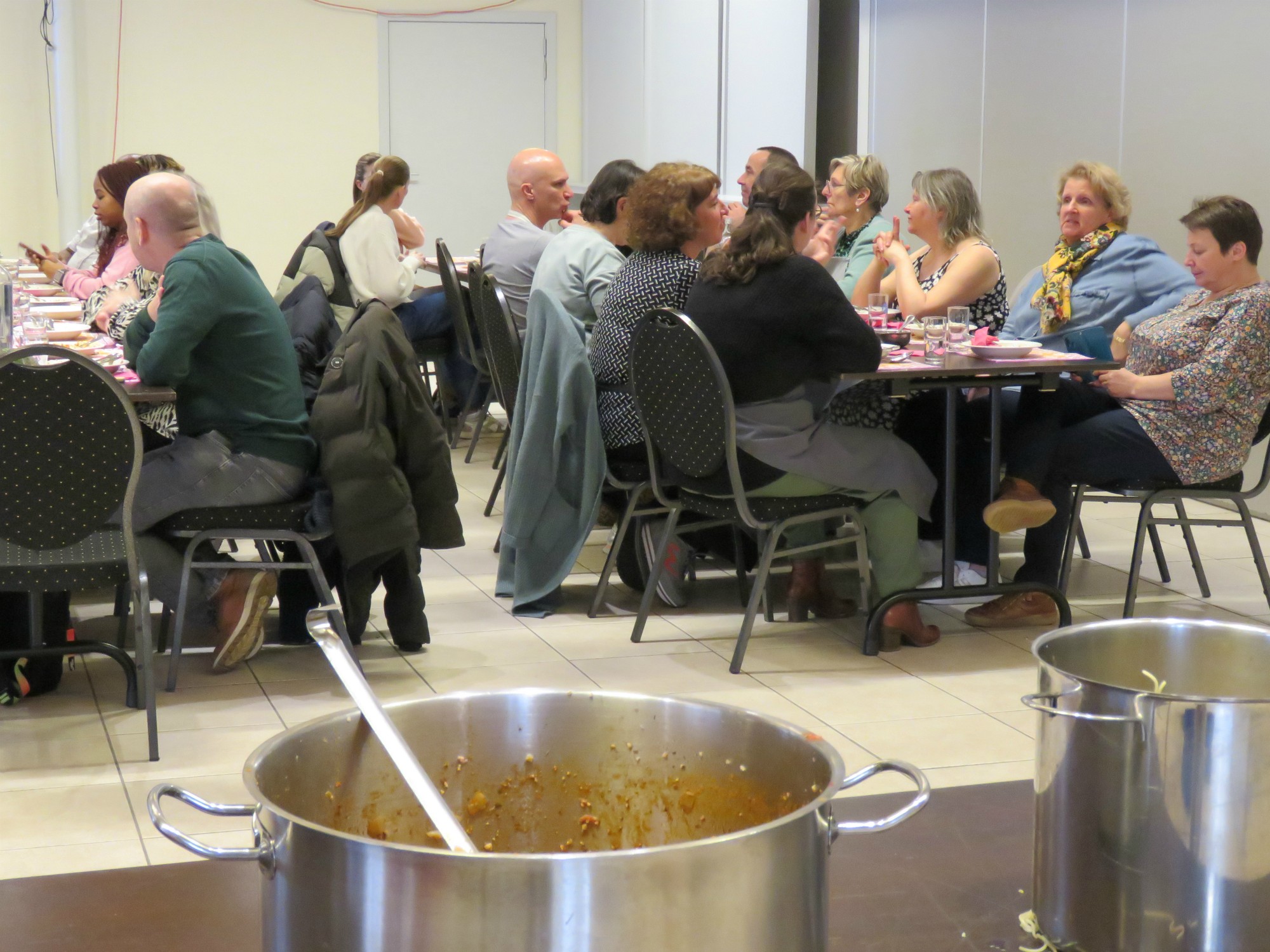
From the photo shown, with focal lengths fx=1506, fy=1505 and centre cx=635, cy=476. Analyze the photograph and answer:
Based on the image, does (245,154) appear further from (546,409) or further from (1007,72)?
(546,409)

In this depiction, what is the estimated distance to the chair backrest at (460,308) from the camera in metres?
5.74

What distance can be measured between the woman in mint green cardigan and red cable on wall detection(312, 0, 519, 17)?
5181 mm

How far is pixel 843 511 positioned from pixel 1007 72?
Answer: 3.65 meters

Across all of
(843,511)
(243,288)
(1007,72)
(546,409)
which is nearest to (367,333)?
(243,288)

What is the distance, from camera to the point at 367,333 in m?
3.27

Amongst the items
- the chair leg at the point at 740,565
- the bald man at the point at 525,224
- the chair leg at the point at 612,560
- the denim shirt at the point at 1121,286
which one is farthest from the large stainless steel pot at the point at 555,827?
the bald man at the point at 525,224

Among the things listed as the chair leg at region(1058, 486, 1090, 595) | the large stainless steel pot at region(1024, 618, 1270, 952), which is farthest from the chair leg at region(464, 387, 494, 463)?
the large stainless steel pot at region(1024, 618, 1270, 952)

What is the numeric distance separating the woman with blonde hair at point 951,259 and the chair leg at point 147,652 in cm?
242

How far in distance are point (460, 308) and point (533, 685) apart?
3.17 meters

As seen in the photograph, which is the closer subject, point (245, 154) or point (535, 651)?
point (535, 651)

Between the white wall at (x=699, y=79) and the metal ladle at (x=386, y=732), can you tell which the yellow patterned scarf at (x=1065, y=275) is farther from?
the metal ladle at (x=386, y=732)

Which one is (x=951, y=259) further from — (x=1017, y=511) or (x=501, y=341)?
(x=501, y=341)

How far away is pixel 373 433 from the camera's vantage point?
A: 3.27m

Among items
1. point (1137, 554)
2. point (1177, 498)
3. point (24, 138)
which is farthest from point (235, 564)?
point (24, 138)
